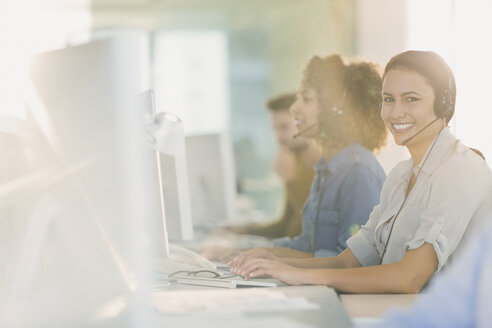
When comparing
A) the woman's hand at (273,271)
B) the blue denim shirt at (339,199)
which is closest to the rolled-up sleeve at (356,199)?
the blue denim shirt at (339,199)

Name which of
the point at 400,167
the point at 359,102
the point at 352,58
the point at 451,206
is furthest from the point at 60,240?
the point at 352,58

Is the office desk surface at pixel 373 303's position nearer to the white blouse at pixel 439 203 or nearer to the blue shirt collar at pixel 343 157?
the white blouse at pixel 439 203

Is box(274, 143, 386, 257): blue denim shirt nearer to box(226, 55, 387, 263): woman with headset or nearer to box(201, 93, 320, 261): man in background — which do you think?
box(226, 55, 387, 263): woman with headset

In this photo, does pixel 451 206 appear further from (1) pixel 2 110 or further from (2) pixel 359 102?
(1) pixel 2 110

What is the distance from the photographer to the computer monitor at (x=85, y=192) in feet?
3.12

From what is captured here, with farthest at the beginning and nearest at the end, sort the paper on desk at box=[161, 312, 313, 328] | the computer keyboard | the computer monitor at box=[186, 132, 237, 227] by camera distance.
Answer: the computer monitor at box=[186, 132, 237, 227], the computer keyboard, the paper on desk at box=[161, 312, 313, 328]

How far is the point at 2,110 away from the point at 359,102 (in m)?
1.26

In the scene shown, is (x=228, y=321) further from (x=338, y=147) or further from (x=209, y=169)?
(x=209, y=169)

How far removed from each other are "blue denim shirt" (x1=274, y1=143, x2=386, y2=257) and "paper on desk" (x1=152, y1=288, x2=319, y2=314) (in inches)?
26.3

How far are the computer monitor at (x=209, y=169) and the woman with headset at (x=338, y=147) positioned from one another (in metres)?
0.77

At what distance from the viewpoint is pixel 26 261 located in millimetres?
1113

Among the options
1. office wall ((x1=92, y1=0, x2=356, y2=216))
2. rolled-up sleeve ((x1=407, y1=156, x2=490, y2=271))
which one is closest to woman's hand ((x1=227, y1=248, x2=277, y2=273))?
rolled-up sleeve ((x1=407, y1=156, x2=490, y2=271))

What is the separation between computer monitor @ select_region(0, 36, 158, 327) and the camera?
951mm

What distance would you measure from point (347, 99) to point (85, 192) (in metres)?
1.40
